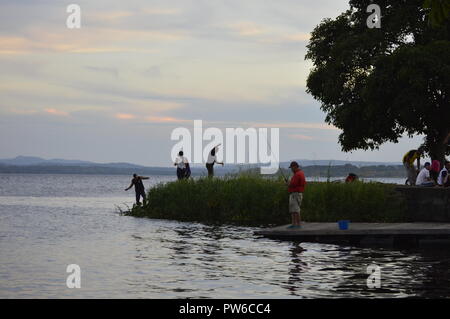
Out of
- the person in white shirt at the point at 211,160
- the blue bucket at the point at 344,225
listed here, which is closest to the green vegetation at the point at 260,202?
the person in white shirt at the point at 211,160

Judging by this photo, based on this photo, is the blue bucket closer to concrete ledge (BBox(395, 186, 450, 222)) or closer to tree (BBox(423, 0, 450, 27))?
concrete ledge (BBox(395, 186, 450, 222))

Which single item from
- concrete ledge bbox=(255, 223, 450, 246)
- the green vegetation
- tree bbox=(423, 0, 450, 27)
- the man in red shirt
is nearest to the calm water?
concrete ledge bbox=(255, 223, 450, 246)

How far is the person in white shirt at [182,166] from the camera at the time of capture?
41.7m

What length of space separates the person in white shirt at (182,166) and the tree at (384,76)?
937 cm

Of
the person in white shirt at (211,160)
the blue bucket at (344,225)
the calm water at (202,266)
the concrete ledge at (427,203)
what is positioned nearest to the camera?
the calm water at (202,266)

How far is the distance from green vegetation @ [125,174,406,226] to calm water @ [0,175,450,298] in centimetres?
359

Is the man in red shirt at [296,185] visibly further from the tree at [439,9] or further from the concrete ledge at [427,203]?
the tree at [439,9]

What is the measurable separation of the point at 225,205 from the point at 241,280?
1859 cm

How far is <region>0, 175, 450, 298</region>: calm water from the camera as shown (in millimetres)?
16500

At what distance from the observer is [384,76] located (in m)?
41.5

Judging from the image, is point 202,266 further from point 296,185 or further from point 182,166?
point 182,166

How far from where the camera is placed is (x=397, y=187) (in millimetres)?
33094

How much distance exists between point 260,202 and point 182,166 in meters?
7.59
